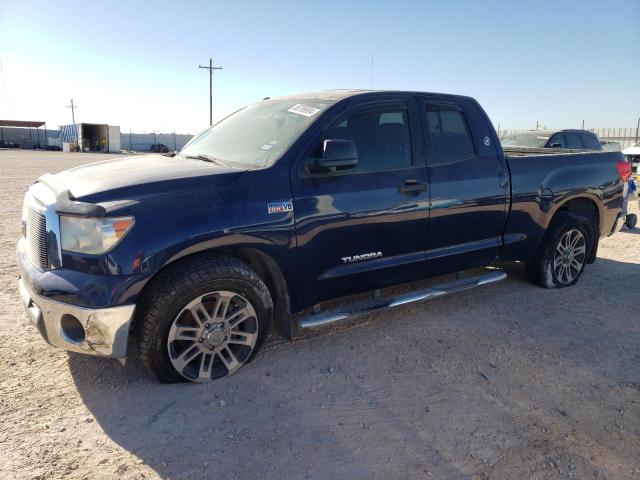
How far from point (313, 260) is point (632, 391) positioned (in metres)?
2.31

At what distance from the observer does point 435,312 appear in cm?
443

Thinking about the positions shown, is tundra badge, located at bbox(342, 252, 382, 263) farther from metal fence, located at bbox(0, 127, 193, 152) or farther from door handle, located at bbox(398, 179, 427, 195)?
metal fence, located at bbox(0, 127, 193, 152)

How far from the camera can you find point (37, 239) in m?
2.99

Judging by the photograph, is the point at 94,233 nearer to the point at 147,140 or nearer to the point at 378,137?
the point at 378,137

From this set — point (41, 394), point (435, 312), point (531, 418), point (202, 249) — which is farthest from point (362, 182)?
point (41, 394)

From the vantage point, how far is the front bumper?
107 inches

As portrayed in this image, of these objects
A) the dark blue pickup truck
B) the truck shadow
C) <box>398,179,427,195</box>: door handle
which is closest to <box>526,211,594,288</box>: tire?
the dark blue pickup truck

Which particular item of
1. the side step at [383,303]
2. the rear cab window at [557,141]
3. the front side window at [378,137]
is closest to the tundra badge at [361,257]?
the side step at [383,303]

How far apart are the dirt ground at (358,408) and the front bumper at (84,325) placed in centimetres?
37

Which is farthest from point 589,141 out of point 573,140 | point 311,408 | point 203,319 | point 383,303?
point 203,319

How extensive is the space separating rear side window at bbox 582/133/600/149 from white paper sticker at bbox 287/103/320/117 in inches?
458

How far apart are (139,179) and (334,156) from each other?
127 cm

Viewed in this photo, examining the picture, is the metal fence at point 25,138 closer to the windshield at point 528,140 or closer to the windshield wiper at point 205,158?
the windshield at point 528,140

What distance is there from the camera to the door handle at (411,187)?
3719 mm
